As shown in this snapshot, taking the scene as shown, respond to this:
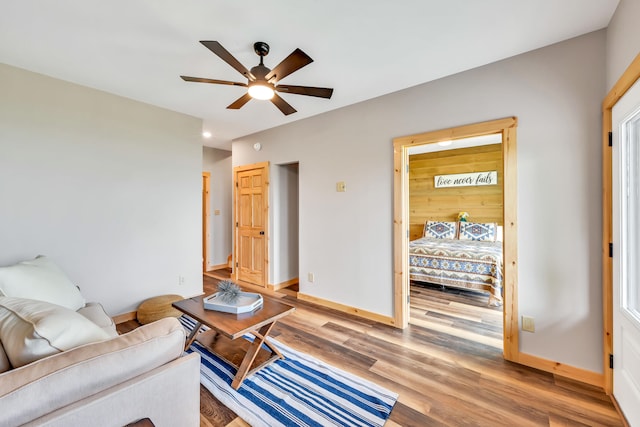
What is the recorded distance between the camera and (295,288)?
4359mm

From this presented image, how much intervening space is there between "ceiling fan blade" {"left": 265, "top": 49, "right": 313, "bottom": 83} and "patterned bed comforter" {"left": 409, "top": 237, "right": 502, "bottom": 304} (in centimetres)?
349

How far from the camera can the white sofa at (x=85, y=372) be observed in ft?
2.52

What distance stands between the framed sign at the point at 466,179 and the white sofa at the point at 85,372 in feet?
19.4

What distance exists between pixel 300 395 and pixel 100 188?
9.72 feet

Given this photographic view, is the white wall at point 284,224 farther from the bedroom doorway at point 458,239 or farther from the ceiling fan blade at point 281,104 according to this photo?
the bedroom doorway at point 458,239

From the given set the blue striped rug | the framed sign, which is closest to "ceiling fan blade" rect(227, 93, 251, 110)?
the blue striped rug

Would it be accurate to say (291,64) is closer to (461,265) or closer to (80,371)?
(80,371)

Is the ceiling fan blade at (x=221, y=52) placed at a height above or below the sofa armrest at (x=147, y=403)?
above

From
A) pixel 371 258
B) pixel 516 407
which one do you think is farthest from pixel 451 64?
pixel 516 407

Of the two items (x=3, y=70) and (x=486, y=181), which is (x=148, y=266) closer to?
(x=3, y=70)

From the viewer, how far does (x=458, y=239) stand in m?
5.25

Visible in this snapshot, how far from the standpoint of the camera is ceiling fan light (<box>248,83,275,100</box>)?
6.50 feet

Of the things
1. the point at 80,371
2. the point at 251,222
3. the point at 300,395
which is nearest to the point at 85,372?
the point at 80,371

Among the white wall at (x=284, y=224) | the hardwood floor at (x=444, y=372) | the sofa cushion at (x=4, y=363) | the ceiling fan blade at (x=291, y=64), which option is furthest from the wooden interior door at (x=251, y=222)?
the sofa cushion at (x=4, y=363)
